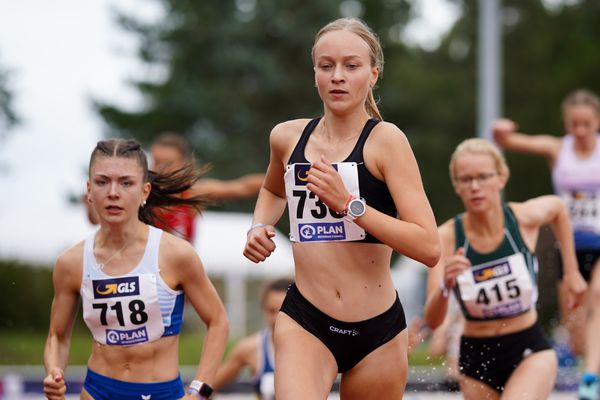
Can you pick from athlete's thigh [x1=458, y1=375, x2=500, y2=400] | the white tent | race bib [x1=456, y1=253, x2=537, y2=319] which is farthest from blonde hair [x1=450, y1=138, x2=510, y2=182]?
the white tent

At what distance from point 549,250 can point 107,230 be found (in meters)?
5.75

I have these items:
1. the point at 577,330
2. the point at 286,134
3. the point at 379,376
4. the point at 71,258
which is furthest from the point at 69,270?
the point at 577,330

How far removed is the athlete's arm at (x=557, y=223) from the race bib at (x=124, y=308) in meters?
2.52

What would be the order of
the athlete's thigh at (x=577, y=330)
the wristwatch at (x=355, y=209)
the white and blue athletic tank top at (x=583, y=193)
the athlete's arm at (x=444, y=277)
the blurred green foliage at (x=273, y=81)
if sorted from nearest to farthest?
the wristwatch at (x=355, y=209) → the athlete's arm at (x=444, y=277) → the white and blue athletic tank top at (x=583, y=193) → the athlete's thigh at (x=577, y=330) → the blurred green foliage at (x=273, y=81)

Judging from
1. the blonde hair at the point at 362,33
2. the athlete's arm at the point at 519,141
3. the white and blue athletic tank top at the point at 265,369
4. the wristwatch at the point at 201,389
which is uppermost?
the blonde hair at the point at 362,33

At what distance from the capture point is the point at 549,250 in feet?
34.0

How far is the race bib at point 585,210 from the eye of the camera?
935 cm

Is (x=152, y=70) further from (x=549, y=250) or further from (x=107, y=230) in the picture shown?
(x=107, y=230)

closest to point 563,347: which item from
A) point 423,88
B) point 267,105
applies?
point 267,105

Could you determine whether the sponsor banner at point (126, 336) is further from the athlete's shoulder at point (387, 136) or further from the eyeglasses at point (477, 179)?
the eyeglasses at point (477, 179)

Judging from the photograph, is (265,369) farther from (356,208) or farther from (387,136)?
(356,208)

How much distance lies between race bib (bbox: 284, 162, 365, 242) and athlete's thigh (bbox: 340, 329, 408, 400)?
0.53 m

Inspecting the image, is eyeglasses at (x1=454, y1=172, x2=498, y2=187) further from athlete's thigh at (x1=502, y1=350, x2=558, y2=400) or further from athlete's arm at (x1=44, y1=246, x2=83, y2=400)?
athlete's arm at (x1=44, y1=246, x2=83, y2=400)

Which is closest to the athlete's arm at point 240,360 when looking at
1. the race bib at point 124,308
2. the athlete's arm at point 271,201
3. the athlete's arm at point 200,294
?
the athlete's arm at point 200,294
